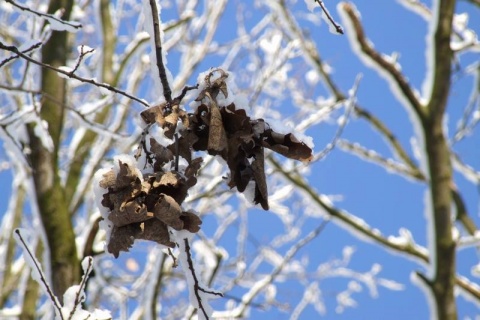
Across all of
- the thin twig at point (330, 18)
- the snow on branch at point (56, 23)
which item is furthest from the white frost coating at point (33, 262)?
the thin twig at point (330, 18)

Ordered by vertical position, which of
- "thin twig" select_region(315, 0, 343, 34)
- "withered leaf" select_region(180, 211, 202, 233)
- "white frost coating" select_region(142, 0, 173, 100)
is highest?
"thin twig" select_region(315, 0, 343, 34)

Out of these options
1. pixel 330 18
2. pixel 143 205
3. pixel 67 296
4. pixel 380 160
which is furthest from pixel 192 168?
pixel 380 160

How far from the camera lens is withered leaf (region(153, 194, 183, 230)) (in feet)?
3.12

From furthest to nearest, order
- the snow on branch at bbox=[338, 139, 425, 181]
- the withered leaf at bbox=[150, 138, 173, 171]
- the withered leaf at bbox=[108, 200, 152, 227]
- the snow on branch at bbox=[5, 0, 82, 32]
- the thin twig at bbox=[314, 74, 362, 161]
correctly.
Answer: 1. the snow on branch at bbox=[338, 139, 425, 181]
2. the thin twig at bbox=[314, 74, 362, 161]
3. the snow on branch at bbox=[5, 0, 82, 32]
4. the withered leaf at bbox=[150, 138, 173, 171]
5. the withered leaf at bbox=[108, 200, 152, 227]

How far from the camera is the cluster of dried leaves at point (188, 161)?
0.96m

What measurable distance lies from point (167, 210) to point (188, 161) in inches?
4.7

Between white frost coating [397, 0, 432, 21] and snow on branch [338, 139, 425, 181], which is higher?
white frost coating [397, 0, 432, 21]

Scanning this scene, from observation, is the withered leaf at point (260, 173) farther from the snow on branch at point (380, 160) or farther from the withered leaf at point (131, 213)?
the snow on branch at point (380, 160)

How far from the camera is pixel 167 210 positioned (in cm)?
95

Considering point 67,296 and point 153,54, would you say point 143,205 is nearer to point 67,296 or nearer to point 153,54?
point 153,54

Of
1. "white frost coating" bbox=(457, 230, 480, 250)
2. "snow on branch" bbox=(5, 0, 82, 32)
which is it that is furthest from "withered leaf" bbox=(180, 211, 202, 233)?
"white frost coating" bbox=(457, 230, 480, 250)

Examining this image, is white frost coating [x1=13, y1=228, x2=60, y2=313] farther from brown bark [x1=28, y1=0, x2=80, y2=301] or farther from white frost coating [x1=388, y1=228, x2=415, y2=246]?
white frost coating [x1=388, y1=228, x2=415, y2=246]

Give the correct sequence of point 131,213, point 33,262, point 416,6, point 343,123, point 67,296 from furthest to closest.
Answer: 1. point 416,6
2. point 343,123
3. point 67,296
4. point 33,262
5. point 131,213

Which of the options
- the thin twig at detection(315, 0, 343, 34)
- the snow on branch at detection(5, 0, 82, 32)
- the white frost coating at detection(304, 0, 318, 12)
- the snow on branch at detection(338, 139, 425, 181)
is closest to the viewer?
the thin twig at detection(315, 0, 343, 34)
